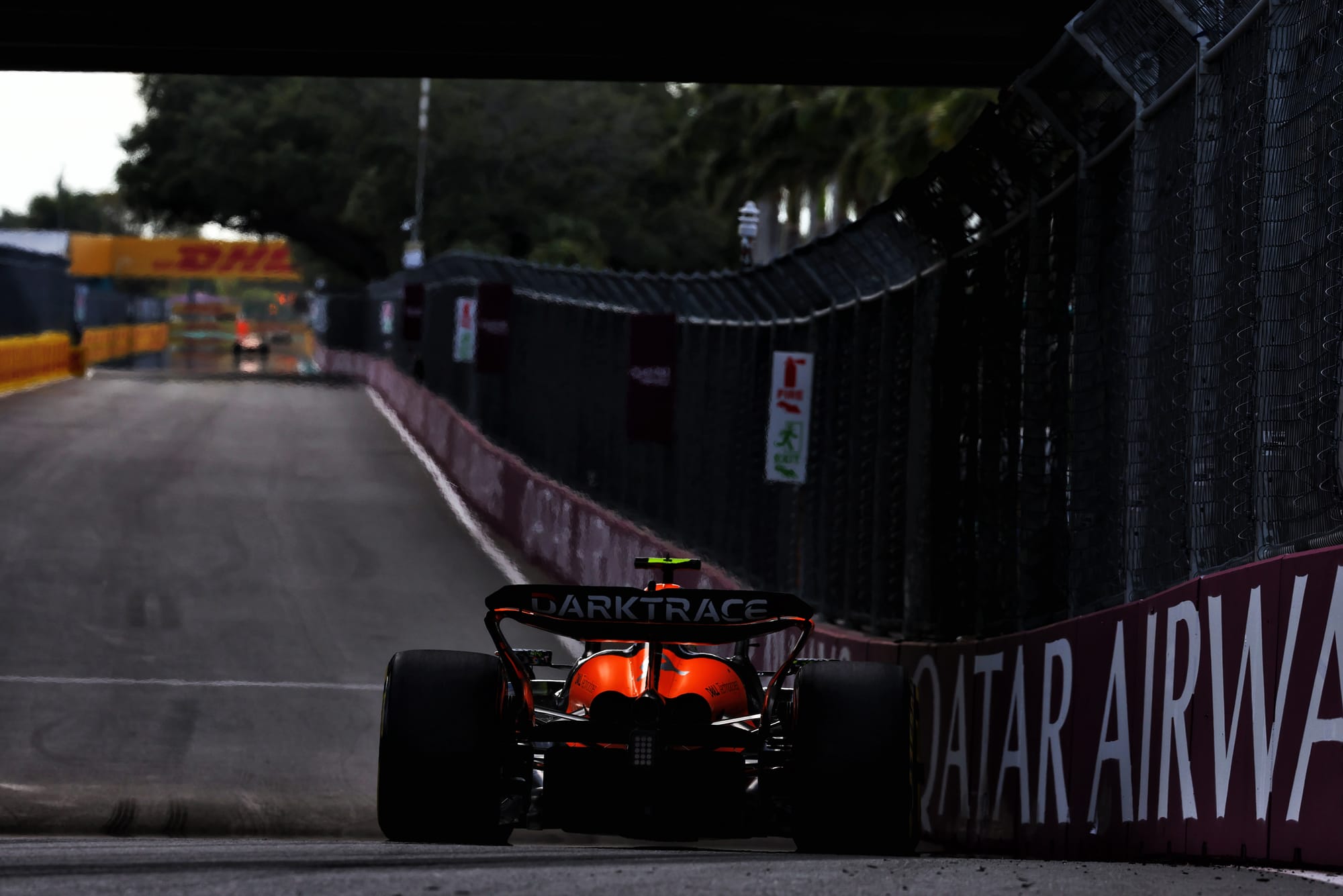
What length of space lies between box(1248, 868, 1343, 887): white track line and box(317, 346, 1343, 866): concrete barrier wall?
4 centimetres

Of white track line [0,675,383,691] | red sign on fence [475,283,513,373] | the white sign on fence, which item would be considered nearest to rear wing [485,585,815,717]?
white track line [0,675,383,691]

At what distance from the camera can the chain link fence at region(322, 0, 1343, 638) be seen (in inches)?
245

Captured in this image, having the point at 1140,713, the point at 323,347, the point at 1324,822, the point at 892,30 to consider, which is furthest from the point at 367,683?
the point at 323,347

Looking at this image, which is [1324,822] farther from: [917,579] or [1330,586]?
[917,579]

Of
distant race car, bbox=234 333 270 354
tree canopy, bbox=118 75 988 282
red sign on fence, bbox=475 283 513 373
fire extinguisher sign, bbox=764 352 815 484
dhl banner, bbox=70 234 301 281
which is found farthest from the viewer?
dhl banner, bbox=70 234 301 281

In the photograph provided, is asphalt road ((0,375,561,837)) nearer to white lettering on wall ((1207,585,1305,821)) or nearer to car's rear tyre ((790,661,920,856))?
car's rear tyre ((790,661,920,856))

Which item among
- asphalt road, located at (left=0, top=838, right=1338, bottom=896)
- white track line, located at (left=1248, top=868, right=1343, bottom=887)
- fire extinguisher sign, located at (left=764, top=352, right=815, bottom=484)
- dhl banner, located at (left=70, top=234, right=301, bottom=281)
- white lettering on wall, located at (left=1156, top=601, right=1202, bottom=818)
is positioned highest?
dhl banner, located at (left=70, top=234, right=301, bottom=281)

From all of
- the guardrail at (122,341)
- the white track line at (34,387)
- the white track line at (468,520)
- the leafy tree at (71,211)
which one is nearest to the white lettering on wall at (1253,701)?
the white track line at (468,520)

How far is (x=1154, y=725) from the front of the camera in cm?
685

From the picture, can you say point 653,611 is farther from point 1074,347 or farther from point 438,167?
point 438,167

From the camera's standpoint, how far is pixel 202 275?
350 feet

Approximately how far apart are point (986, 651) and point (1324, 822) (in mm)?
3959

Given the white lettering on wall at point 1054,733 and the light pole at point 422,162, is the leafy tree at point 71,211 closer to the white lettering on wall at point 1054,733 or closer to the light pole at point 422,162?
the light pole at point 422,162

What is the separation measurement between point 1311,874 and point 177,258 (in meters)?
104
